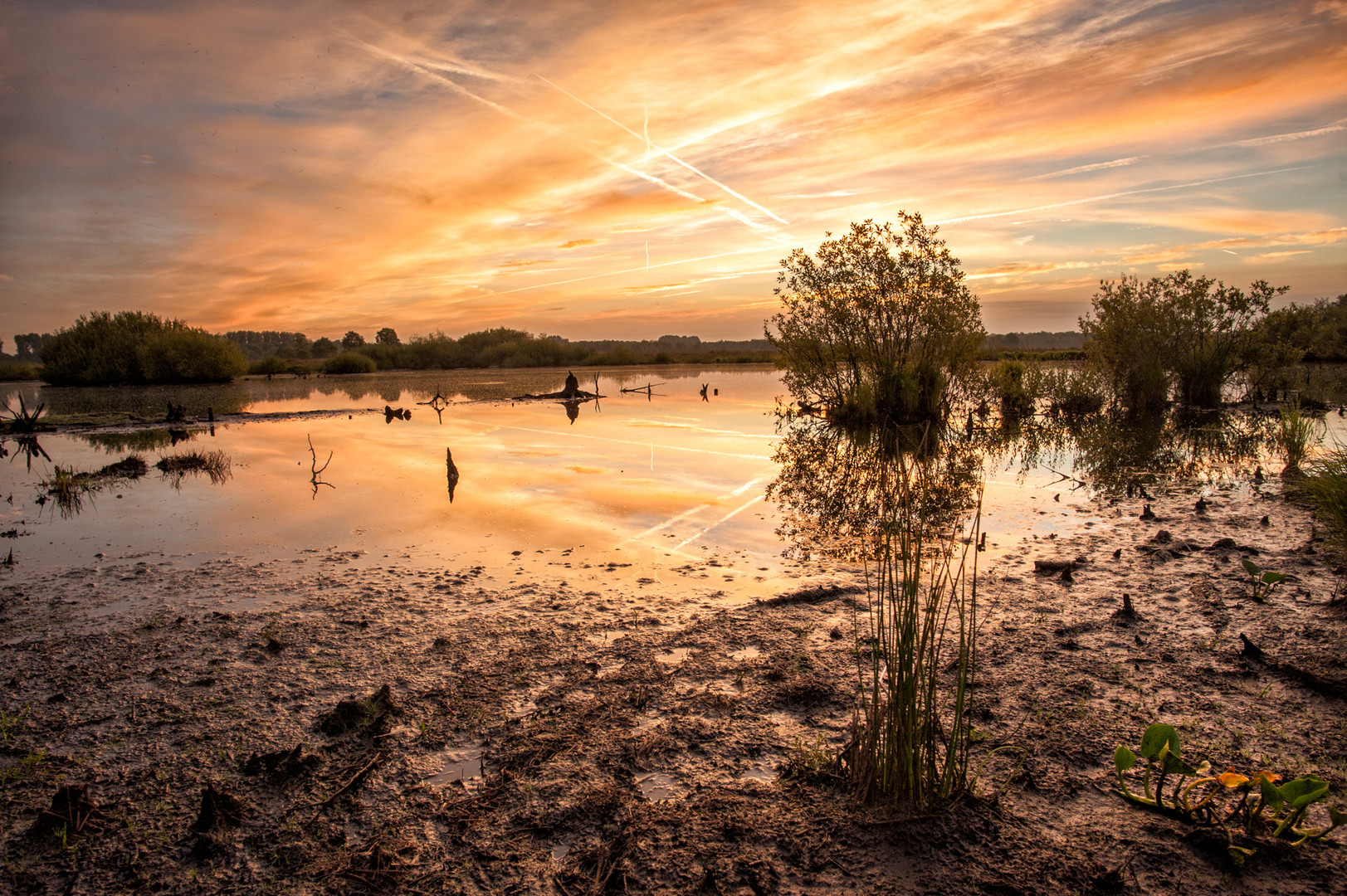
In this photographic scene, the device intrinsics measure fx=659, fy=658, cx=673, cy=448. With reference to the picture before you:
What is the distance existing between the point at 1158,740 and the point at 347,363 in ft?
219

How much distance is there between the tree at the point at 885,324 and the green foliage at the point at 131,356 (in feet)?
150

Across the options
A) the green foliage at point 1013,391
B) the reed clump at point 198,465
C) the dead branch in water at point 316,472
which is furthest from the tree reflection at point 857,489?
the reed clump at point 198,465

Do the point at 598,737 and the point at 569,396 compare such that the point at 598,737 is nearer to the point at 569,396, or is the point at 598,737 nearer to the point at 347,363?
the point at 569,396

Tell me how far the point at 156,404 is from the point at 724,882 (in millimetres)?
34892

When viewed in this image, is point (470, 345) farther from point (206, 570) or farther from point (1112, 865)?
point (1112, 865)

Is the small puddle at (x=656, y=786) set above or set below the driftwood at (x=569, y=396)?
below

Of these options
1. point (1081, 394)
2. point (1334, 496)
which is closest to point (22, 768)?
point (1334, 496)

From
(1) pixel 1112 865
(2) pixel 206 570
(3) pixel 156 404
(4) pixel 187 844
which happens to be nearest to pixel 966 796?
(1) pixel 1112 865

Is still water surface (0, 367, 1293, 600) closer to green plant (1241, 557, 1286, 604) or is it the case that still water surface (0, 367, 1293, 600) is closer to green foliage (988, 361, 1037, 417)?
green plant (1241, 557, 1286, 604)

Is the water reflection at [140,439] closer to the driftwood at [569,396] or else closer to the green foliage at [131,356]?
the driftwood at [569,396]

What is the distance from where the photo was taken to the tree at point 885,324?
15.4m

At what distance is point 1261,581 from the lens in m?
5.35

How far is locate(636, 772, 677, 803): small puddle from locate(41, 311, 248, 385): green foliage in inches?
2136

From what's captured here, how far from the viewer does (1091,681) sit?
3.85 m
